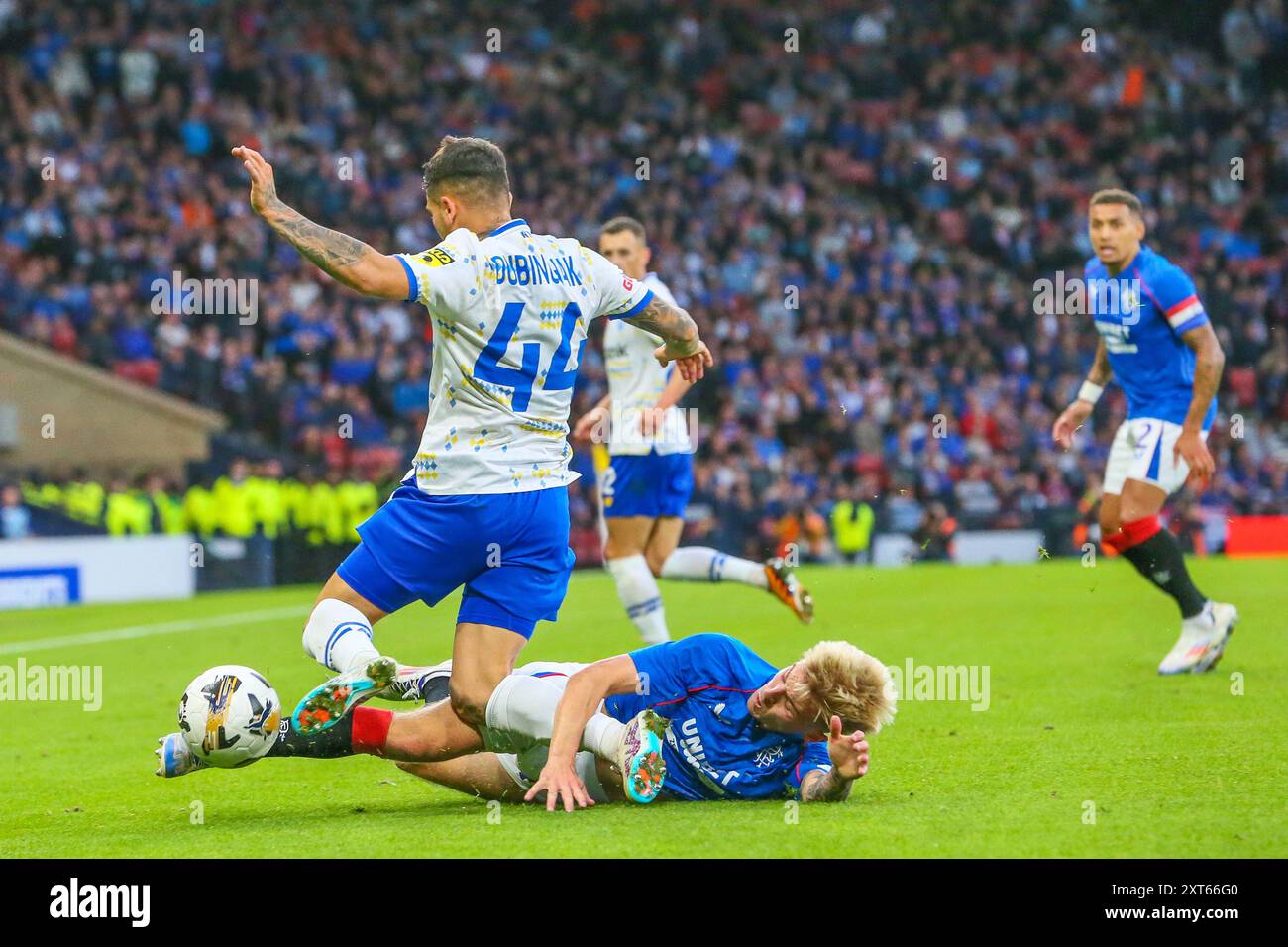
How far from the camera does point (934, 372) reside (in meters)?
26.9

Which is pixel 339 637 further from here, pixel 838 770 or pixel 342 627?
pixel 838 770

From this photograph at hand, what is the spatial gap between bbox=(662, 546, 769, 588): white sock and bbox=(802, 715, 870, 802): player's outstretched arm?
5.33 meters

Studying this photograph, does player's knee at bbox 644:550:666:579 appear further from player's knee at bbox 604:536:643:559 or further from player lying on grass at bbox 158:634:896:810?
player lying on grass at bbox 158:634:896:810

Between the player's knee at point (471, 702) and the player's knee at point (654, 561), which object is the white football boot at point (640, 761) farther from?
the player's knee at point (654, 561)

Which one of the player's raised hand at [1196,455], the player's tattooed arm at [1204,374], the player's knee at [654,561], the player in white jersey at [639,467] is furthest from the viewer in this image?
the player's knee at [654,561]

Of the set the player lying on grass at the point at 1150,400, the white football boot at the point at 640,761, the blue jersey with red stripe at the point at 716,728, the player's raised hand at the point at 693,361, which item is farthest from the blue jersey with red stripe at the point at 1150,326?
the white football boot at the point at 640,761

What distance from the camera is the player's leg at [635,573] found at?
10594 millimetres

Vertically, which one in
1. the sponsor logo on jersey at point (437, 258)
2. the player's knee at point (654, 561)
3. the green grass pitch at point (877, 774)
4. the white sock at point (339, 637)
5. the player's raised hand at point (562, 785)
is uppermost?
the sponsor logo on jersey at point (437, 258)

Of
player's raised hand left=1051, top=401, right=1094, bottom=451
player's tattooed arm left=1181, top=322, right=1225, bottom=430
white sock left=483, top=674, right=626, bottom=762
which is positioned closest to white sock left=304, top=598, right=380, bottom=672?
white sock left=483, top=674, right=626, bottom=762

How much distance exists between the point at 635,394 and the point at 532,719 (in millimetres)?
5251

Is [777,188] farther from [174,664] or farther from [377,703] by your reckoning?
[377,703]

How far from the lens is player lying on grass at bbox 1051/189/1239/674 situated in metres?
9.53

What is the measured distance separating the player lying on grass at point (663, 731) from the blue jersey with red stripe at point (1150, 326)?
15.3 feet
